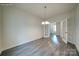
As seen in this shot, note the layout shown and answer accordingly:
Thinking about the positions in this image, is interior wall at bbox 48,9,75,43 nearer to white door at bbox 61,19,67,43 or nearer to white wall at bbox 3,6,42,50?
white door at bbox 61,19,67,43

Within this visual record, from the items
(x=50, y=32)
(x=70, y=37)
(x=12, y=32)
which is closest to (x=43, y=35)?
(x=50, y=32)

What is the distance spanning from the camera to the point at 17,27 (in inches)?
190

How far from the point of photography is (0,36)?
371cm

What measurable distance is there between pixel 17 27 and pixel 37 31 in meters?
1.65

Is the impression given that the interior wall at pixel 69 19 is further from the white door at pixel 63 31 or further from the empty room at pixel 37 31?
the white door at pixel 63 31

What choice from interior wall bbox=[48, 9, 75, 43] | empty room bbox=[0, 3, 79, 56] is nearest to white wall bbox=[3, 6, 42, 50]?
empty room bbox=[0, 3, 79, 56]

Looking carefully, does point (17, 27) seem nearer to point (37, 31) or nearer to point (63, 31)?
point (37, 31)

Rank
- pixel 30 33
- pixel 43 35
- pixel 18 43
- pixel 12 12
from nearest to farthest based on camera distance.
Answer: pixel 12 12 < pixel 18 43 < pixel 43 35 < pixel 30 33

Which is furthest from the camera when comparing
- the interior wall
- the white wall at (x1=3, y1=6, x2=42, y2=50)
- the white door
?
the white door

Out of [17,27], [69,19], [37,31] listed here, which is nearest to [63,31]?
[69,19]

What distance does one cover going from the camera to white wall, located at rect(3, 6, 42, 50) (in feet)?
13.3

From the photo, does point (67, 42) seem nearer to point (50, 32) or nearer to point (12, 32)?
point (50, 32)

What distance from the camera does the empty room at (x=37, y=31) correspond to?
148 inches

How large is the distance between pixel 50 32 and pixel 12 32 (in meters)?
1.89
